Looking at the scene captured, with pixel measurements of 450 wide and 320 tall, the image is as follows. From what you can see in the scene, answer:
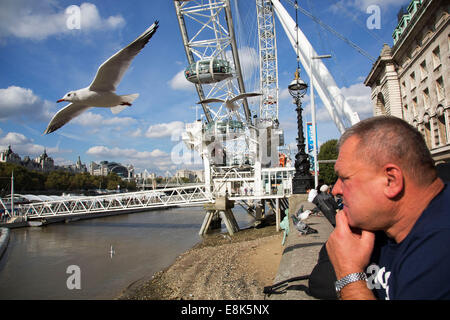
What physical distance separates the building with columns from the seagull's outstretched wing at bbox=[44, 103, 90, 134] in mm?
21263

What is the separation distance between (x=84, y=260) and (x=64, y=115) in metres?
18.0

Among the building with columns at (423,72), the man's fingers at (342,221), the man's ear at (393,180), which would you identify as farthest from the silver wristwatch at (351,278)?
the building with columns at (423,72)

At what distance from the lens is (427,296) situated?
103 cm

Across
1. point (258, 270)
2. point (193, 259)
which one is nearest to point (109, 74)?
point (258, 270)

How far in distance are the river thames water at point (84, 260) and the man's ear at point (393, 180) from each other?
14.6m

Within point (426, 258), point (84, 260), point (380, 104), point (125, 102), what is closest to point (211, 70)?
point (380, 104)

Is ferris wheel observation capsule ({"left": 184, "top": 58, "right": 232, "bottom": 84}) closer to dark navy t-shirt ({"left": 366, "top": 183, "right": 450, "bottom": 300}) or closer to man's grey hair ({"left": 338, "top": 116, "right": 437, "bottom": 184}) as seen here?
man's grey hair ({"left": 338, "top": 116, "right": 437, "bottom": 184})

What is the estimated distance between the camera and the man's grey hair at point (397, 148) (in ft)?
4.14

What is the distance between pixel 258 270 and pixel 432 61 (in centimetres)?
1928

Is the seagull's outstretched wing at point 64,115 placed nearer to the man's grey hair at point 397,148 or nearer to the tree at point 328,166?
the man's grey hair at point 397,148

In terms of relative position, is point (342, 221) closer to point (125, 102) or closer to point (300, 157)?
point (125, 102)

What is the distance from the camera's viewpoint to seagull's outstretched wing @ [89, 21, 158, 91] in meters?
5.72
